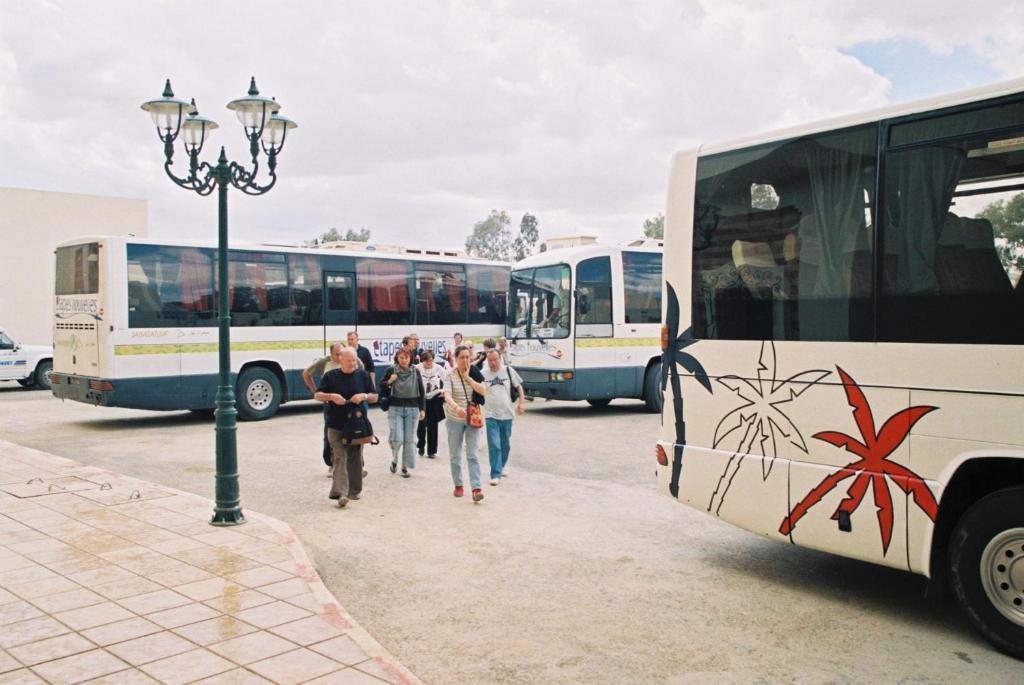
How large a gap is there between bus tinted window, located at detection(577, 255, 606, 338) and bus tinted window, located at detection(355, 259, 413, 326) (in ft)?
15.6

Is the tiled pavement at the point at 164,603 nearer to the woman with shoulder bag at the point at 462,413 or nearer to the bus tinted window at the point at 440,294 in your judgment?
the woman with shoulder bag at the point at 462,413

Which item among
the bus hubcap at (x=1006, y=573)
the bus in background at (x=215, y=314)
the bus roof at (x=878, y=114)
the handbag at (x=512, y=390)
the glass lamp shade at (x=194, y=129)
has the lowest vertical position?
the bus hubcap at (x=1006, y=573)

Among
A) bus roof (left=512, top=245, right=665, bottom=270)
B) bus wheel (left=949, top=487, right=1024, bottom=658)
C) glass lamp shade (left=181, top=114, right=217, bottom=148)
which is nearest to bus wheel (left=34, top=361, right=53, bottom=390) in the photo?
bus roof (left=512, top=245, right=665, bottom=270)

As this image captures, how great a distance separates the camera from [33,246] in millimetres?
32750

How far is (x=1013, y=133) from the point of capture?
17.5 ft

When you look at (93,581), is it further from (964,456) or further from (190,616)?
(964,456)

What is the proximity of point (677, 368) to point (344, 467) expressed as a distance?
4.21 metres

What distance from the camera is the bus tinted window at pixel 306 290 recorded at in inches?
724

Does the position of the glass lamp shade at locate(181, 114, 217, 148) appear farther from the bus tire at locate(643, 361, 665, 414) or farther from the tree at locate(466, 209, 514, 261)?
the tree at locate(466, 209, 514, 261)

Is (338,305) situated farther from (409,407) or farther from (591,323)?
(409,407)

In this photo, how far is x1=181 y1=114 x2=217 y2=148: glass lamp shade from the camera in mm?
9281

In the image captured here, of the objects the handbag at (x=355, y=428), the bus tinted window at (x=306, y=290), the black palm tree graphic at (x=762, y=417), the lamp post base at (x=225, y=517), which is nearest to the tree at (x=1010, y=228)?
the black palm tree graphic at (x=762, y=417)

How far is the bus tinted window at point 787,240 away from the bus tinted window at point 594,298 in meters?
10.5

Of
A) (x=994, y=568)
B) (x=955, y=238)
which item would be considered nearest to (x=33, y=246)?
(x=955, y=238)
